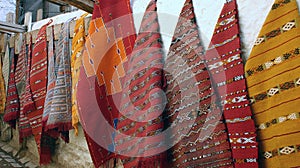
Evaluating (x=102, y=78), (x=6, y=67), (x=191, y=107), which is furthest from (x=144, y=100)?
(x=6, y=67)

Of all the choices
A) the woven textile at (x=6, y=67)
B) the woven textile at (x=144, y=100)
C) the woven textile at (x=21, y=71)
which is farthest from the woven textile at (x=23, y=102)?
the woven textile at (x=144, y=100)

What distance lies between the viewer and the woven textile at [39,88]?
2.11 m

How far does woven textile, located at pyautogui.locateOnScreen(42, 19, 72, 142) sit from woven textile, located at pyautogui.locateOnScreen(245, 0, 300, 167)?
1.17m

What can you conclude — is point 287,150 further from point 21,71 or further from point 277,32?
point 21,71

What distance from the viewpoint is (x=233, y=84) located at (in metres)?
1.06

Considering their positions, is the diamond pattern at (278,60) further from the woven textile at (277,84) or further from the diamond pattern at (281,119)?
the diamond pattern at (281,119)

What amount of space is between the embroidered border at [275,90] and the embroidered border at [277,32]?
0.17 metres

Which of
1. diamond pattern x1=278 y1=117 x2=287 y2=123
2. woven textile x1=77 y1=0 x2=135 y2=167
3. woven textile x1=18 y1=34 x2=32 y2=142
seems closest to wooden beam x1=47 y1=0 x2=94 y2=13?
woven textile x1=77 y1=0 x2=135 y2=167

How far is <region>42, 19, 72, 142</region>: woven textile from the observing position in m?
1.76

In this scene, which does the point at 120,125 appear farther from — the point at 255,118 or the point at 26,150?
the point at 26,150

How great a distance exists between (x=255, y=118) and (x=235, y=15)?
405 mm

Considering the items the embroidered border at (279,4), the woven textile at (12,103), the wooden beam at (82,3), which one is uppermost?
the wooden beam at (82,3)

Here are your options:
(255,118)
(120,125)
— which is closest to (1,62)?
(120,125)

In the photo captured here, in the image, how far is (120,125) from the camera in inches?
54.5
